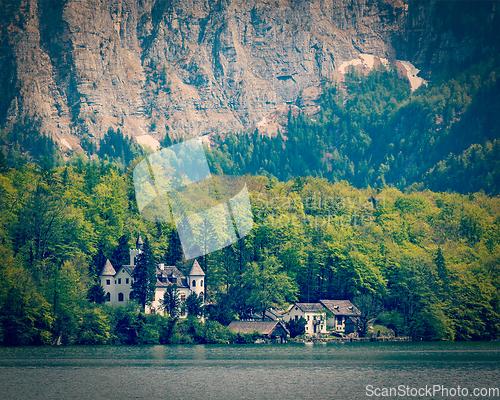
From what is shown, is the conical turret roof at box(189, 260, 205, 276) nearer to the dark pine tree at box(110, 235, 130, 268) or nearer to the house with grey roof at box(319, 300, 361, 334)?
the dark pine tree at box(110, 235, 130, 268)

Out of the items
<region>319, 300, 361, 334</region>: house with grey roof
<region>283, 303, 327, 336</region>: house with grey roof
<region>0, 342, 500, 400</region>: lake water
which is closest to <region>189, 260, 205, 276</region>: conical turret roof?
<region>283, 303, 327, 336</region>: house with grey roof

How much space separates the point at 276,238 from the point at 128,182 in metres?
25.2

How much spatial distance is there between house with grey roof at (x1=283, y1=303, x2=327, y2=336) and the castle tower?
9.42m

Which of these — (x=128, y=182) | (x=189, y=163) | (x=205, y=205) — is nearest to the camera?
(x=205, y=205)

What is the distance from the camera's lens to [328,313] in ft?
286

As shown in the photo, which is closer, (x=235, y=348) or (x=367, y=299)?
(x=235, y=348)

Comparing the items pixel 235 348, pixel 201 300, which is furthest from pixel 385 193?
pixel 235 348

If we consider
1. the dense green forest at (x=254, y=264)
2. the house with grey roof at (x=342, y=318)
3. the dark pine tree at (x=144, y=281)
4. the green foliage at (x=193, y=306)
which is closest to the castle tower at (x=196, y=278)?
the dense green forest at (x=254, y=264)

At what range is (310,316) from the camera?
3406 inches

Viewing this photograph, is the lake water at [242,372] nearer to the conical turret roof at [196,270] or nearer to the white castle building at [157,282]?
the white castle building at [157,282]

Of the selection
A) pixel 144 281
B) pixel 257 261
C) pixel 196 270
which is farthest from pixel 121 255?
pixel 257 261

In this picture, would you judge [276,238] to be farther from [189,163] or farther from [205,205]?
[189,163]

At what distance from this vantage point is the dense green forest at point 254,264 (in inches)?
2842

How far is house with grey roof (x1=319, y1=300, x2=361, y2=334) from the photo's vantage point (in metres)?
87.3
